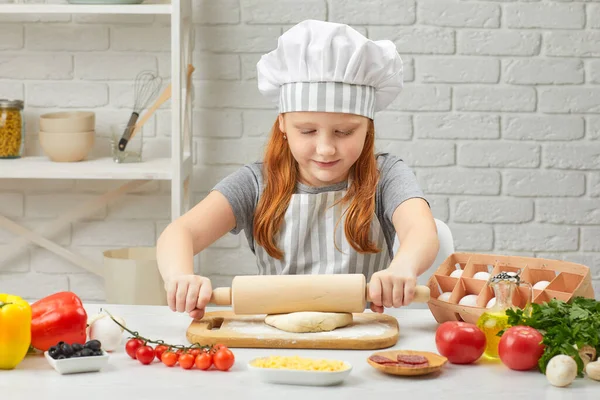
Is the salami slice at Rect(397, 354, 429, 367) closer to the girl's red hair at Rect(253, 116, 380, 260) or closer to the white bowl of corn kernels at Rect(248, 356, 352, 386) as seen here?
the white bowl of corn kernels at Rect(248, 356, 352, 386)

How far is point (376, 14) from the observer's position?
294 cm


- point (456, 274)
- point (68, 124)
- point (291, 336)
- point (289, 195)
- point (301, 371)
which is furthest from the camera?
point (68, 124)

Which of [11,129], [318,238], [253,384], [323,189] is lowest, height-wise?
[253,384]

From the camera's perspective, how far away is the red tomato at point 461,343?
130cm

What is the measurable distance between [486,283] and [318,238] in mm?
545

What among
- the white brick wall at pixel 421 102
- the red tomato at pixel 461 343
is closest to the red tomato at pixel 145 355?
the red tomato at pixel 461 343

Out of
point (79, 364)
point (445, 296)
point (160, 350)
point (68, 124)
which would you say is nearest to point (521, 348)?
point (445, 296)

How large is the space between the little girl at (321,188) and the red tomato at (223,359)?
226 mm

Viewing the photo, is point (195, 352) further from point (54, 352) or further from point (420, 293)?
point (420, 293)

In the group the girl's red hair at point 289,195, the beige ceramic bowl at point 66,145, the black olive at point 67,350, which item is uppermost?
the beige ceramic bowl at point 66,145

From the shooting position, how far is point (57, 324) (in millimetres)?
1354

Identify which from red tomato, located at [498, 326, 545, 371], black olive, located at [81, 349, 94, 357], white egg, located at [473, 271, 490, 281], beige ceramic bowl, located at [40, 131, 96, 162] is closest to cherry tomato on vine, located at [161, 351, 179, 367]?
black olive, located at [81, 349, 94, 357]

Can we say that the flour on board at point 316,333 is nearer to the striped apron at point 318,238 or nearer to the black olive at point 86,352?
the black olive at point 86,352

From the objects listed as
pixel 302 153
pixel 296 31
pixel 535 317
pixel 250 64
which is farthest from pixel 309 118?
pixel 250 64
